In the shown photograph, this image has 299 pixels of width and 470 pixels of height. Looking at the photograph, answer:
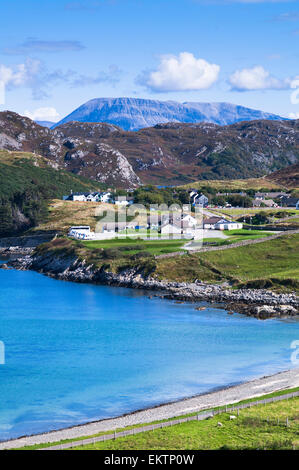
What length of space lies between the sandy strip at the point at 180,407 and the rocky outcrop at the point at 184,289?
20160 mm

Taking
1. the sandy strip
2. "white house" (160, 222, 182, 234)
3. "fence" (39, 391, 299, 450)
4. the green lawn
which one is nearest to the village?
"white house" (160, 222, 182, 234)

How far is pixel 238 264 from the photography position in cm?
7756

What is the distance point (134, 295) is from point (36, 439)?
39.9 metres

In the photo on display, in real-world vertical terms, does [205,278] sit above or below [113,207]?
below

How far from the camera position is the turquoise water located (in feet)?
122

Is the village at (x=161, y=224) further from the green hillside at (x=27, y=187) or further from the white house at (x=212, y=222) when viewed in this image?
the green hillside at (x=27, y=187)

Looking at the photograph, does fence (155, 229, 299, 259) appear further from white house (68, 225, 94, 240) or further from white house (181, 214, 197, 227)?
white house (68, 225, 94, 240)

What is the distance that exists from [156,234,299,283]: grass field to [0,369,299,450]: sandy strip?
1171 inches

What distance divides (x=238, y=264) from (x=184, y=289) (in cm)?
999

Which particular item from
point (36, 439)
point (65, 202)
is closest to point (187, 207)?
point (65, 202)

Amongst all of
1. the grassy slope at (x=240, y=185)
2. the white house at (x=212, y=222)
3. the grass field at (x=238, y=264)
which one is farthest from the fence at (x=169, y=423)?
the grassy slope at (x=240, y=185)

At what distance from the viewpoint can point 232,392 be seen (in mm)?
38031
